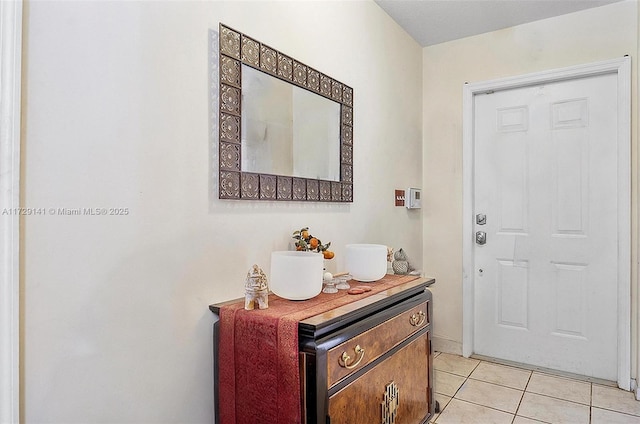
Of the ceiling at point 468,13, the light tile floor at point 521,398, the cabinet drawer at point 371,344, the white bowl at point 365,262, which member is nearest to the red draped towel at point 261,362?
the cabinet drawer at point 371,344

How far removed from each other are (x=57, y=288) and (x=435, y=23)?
9.30 ft

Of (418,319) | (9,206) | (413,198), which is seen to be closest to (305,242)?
(418,319)

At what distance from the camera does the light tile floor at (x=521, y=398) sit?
7.08 feet

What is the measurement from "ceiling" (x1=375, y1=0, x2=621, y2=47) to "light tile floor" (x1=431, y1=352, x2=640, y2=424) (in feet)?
8.14

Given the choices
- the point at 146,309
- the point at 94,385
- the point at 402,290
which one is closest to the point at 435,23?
the point at 402,290

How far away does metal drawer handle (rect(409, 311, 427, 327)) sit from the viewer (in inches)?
74.1

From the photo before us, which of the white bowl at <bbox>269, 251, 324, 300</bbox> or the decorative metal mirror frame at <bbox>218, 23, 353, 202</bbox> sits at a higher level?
the decorative metal mirror frame at <bbox>218, 23, 353, 202</bbox>

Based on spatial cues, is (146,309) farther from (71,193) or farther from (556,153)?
(556,153)

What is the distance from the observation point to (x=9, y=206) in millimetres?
948

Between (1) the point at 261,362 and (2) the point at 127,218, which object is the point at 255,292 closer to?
(1) the point at 261,362

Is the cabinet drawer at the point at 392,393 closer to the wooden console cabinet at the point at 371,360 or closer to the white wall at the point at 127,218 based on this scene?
the wooden console cabinet at the point at 371,360

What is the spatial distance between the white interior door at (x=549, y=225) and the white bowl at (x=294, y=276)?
2.01 metres

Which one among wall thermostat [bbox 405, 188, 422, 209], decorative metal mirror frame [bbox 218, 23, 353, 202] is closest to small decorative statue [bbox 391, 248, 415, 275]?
decorative metal mirror frame [bbox 218, 23, 353, 202]

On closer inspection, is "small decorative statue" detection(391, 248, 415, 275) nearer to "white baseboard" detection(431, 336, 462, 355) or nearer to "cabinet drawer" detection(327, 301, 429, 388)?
"cabinet drawer" detection(327, 301, 429, 388)
